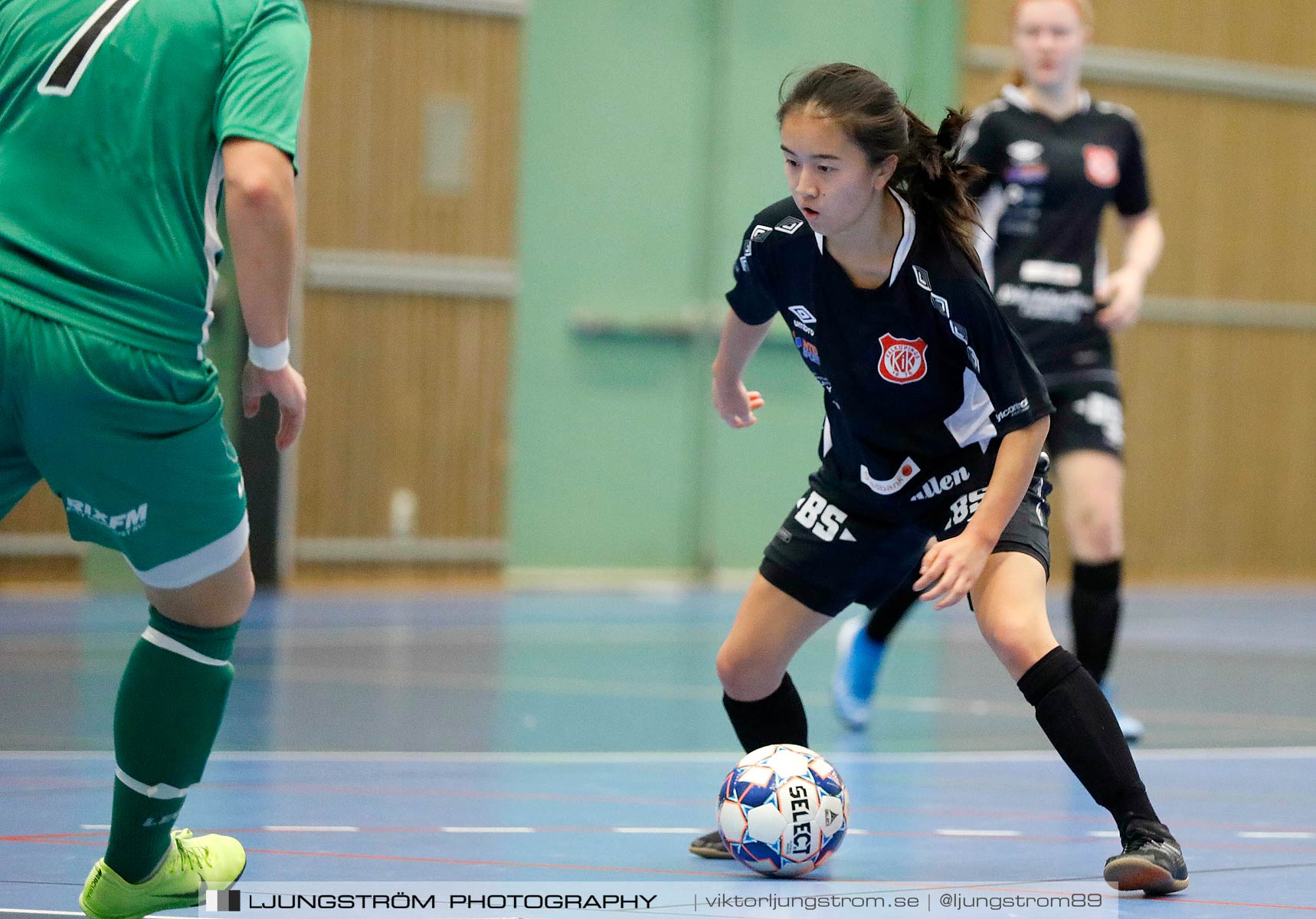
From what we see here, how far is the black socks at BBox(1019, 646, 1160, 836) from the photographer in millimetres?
3201

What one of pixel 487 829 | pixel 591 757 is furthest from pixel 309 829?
pixel 591 757

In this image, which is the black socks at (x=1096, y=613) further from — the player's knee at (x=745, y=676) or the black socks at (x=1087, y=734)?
the black socks at (x=1087, y=734)

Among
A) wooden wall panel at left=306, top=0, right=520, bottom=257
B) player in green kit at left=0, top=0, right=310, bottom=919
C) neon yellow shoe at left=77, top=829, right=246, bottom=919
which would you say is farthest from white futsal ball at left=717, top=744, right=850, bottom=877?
wooden wall panel at left=306, top=0, right=520, bottom=257

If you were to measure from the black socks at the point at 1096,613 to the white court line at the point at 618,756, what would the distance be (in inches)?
12.3

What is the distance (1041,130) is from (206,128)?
3567 mm

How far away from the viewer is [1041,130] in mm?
5609

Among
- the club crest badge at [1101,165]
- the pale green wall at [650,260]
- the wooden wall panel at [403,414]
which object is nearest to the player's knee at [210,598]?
the club crest badge at [1101,165]

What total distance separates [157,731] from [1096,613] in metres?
3.28

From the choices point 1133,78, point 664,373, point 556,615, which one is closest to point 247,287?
point 556,615

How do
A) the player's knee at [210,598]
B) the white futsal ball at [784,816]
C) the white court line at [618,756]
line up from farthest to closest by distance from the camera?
the white court line at [618,756]
the white futsal ball at [784,816]
the player's knee at [210,598]

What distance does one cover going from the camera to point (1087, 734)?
320 cm

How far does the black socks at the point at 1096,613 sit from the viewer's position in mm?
5359

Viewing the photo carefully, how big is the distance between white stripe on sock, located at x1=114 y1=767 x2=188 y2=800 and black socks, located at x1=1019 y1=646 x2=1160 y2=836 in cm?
144

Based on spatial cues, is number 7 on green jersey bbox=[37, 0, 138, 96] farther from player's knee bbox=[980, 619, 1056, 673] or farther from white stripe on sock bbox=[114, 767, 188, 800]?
player's knee bbox=[980, 619, 1056, 673]
